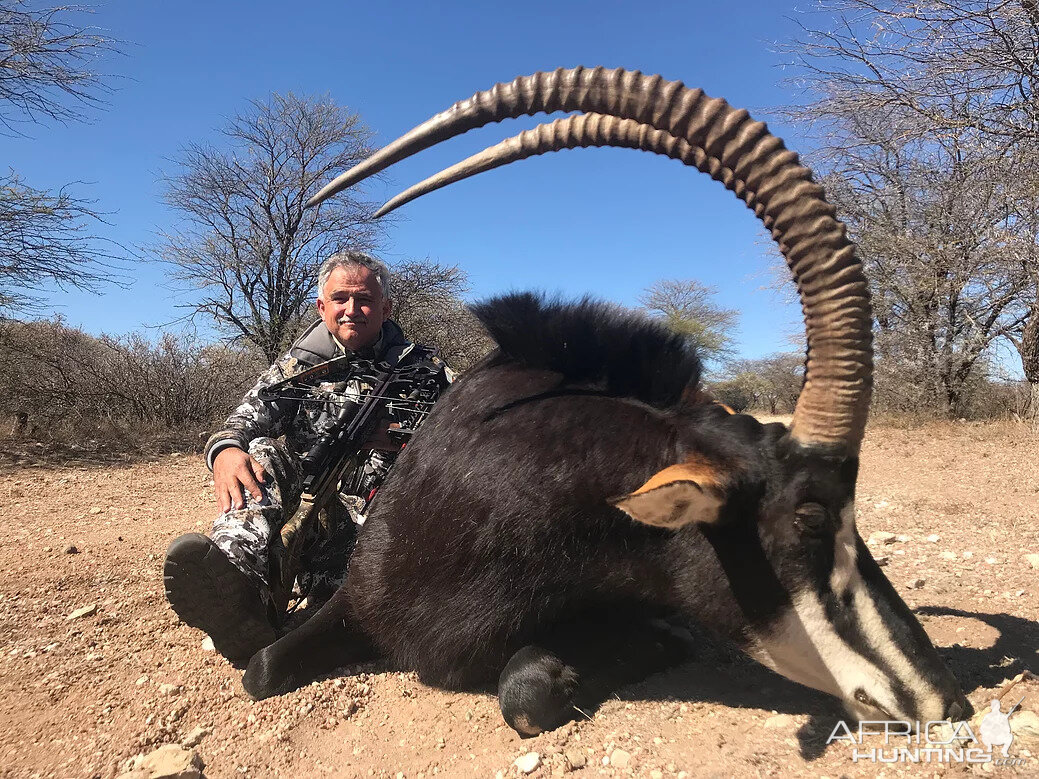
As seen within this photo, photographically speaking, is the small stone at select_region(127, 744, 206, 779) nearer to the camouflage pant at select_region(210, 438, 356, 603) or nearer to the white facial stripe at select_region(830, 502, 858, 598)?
the camouflage pant at select_region(210, 438, 356, 603)

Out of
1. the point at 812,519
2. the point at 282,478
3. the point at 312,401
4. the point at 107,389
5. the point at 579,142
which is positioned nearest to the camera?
the point at 812,519

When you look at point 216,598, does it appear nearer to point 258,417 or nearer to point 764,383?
point 258,417

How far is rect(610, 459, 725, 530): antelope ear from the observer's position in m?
1.81

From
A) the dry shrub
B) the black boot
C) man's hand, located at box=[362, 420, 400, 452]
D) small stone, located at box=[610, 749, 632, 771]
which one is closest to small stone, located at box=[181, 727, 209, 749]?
the black boot

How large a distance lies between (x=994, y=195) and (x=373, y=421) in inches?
469

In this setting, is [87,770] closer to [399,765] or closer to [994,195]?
[399,765]

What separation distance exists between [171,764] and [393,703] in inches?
31.3

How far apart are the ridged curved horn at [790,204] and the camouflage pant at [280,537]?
6.80 ft

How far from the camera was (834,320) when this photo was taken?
192 cm

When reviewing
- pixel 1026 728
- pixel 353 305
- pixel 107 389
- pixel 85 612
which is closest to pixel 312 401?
pixel 353 305

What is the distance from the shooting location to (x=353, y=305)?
3654mm

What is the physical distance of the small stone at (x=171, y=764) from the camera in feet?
6.21

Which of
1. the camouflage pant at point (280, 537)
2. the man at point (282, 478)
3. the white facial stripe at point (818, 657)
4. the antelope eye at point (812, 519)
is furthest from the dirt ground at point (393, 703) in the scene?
the antelope eye at point (812, 519)

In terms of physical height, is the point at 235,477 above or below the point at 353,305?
below
